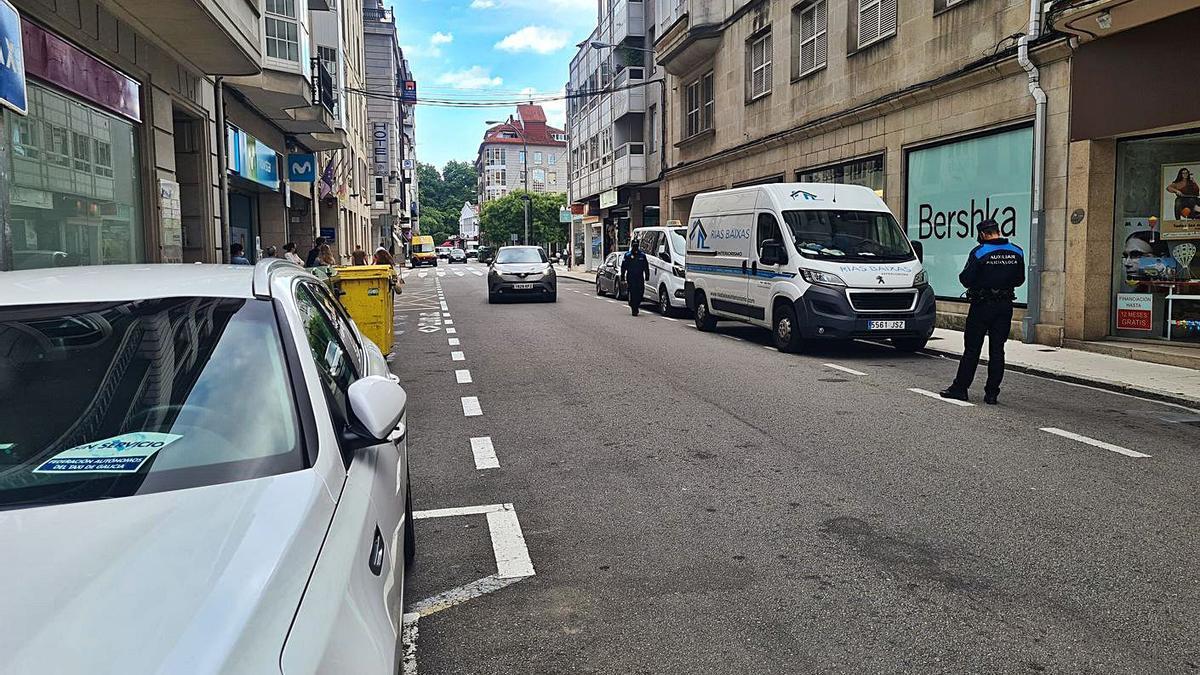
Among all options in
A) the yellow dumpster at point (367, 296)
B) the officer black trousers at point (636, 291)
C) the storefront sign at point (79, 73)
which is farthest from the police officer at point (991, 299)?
the officer black trousers at point (636, 291)

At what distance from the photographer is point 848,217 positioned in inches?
520

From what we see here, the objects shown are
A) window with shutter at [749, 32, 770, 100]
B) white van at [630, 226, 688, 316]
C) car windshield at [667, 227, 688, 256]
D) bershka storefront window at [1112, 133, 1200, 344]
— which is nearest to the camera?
bershka storefront window at [1112, 133, 1200, 344]

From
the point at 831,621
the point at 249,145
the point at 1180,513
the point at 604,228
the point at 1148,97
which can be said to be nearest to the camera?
the point at 831,621

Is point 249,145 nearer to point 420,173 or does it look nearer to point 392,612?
point 392,612

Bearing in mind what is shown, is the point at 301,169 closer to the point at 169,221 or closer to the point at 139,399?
the point at 169,221

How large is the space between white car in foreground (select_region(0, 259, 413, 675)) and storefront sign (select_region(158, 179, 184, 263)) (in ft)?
34.5

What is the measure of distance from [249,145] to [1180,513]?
63.1ft

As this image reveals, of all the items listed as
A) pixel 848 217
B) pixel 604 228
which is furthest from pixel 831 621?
pixel 604 228

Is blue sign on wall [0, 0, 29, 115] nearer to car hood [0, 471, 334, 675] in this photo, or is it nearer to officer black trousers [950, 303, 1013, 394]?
car hood [0, 471, 334, 675]

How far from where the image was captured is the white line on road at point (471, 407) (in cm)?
827

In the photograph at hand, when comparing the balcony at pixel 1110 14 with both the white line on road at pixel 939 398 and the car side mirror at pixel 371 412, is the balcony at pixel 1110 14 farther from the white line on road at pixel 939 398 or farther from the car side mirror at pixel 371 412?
the car side mirror at pixel 371 412

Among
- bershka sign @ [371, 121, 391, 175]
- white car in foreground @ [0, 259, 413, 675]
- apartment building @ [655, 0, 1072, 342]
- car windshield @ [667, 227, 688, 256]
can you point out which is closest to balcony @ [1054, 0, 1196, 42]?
apartment building @ [655, 0, 1072, 342]

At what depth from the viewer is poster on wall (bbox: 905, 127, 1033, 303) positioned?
14383 mm

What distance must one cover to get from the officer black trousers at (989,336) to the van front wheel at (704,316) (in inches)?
285
